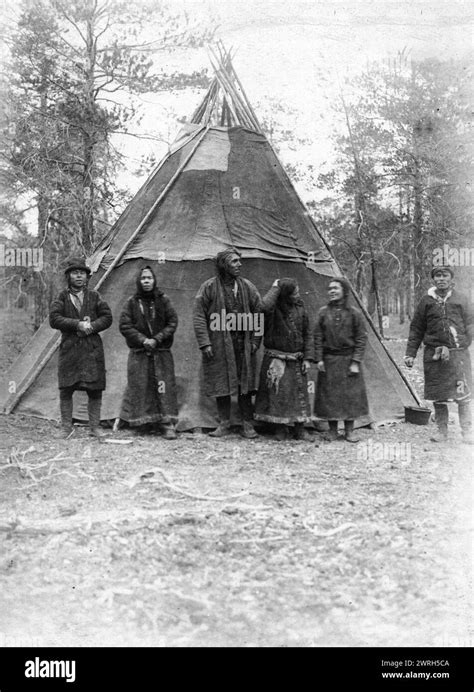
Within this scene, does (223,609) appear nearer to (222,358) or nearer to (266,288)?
(222,358)

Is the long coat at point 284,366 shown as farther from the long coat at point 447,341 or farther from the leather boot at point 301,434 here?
the long coat at point 447,341

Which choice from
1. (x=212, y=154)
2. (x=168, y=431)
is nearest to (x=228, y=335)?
(x=168, y=431)

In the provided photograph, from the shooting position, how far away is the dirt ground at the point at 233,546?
289 cm

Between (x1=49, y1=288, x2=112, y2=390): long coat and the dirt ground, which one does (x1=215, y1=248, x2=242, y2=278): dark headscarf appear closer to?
(x1=49, y1=288, x2=112, y2=390): long coat

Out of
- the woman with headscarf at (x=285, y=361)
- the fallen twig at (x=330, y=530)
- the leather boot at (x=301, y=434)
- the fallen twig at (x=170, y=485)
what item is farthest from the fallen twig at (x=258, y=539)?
the leather boot at (x=301, y=434)

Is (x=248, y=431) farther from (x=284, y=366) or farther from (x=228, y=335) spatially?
(x=228, y=335)

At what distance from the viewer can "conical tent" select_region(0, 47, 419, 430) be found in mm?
7121

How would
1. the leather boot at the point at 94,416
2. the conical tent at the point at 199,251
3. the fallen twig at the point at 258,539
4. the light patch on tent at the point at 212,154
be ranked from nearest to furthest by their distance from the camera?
the fallen twig at the point at 258,539 → the leather boot at the point at 94,416 → the conical tent at the point at 199,251 → the light patch on tent at the point at 212,154

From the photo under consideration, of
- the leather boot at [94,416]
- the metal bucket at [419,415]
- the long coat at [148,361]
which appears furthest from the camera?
the metal bucket at [419,415]

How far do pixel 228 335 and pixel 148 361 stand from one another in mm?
796

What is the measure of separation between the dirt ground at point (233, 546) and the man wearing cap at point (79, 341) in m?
0.50

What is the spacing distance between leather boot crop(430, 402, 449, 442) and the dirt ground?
344 millimetres

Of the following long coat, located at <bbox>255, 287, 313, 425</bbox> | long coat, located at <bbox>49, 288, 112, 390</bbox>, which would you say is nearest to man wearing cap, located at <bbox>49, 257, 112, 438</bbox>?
long coat, located at <bbox>49, 288, 112, 390</bbox>
